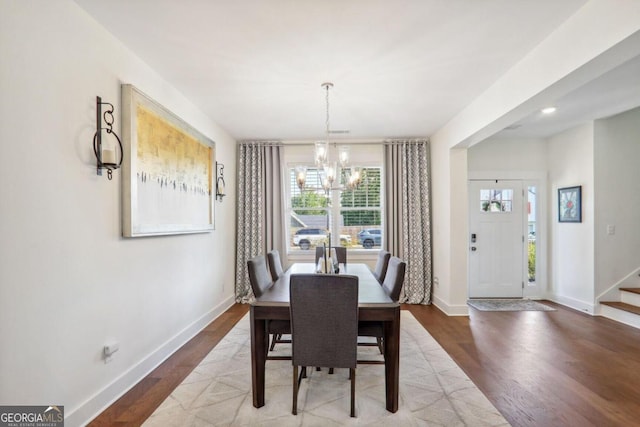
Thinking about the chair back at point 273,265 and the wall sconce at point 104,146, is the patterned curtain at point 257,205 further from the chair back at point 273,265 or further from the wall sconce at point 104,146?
the wall sconce at point 104,146

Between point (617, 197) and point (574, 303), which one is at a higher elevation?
point (617, 197)

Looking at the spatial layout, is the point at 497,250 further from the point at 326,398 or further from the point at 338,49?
the point at 338,49

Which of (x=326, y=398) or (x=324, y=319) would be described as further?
(x=326, y=398)

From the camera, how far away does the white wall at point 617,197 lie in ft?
13.9

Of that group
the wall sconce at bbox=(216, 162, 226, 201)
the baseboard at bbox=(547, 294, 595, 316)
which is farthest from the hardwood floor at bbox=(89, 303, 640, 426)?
the wall sconce at bbox=(216, 162, 226, 201)

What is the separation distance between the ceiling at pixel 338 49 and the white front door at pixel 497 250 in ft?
6.02

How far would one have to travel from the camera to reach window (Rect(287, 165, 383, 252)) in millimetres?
5238

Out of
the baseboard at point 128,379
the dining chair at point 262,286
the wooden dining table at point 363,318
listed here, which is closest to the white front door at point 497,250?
the wooden dining table at point 363,318

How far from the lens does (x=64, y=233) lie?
6.03 feet

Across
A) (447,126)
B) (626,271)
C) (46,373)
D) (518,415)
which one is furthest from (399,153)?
(46,373)

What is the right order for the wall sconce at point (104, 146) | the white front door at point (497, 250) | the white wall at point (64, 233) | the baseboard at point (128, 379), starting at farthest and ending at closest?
the white front door at point (497, 250)
the wall sconce at point (104, 146)
the baseboard at point (128, 379)
the white wall at point (64, 233)

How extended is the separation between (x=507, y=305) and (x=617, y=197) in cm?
205

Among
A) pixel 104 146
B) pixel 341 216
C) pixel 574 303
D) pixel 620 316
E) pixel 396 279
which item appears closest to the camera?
pixel 104 146
